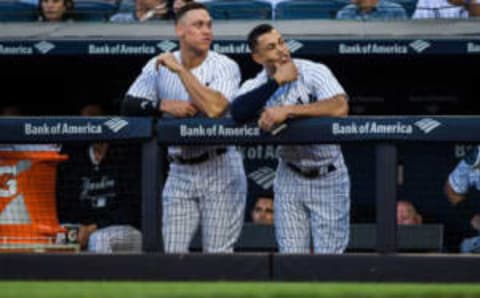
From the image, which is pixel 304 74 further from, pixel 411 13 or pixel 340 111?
pixel 411 13

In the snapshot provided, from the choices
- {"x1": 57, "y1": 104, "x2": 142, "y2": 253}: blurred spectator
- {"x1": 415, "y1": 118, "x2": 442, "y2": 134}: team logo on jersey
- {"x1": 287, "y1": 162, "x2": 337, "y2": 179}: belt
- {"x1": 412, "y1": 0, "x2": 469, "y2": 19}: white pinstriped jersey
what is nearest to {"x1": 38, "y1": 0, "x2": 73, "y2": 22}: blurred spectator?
{"x1": 412, "y1": 0, "x2": 469, "y2": 19}: white pinstriped jersey

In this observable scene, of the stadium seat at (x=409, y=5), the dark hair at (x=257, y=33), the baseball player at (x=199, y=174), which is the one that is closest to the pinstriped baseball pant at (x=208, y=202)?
the baseball player at (x=199, y=174)

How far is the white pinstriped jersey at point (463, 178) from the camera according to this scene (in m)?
8.08

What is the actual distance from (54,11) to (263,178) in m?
2.73

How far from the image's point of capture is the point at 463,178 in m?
8.30

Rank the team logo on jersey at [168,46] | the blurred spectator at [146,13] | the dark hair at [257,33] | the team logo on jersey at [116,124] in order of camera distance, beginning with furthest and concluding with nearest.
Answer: the blurred spectator at [146,13], the team logo on jersey at [168,46], the dark hair at [257,33], the team logo on jersey at [116,124]

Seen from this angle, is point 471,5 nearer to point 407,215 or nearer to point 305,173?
point 407,215

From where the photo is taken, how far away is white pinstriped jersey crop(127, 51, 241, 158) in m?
8.22

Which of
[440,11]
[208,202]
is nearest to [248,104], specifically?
[208,202]

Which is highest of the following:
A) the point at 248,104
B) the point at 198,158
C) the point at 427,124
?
the point at 248,104

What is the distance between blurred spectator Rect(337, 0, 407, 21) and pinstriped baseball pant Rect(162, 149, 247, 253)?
3.55 metres

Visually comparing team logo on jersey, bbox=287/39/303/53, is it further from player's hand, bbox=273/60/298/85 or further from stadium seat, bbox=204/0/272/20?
player's hand, bbox=273/60/298/85

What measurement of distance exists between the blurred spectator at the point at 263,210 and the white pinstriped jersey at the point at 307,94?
1.47 metres

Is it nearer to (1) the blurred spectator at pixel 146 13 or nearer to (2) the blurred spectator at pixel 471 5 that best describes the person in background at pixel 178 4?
(1) the blurred spectator at pixel 146 13
